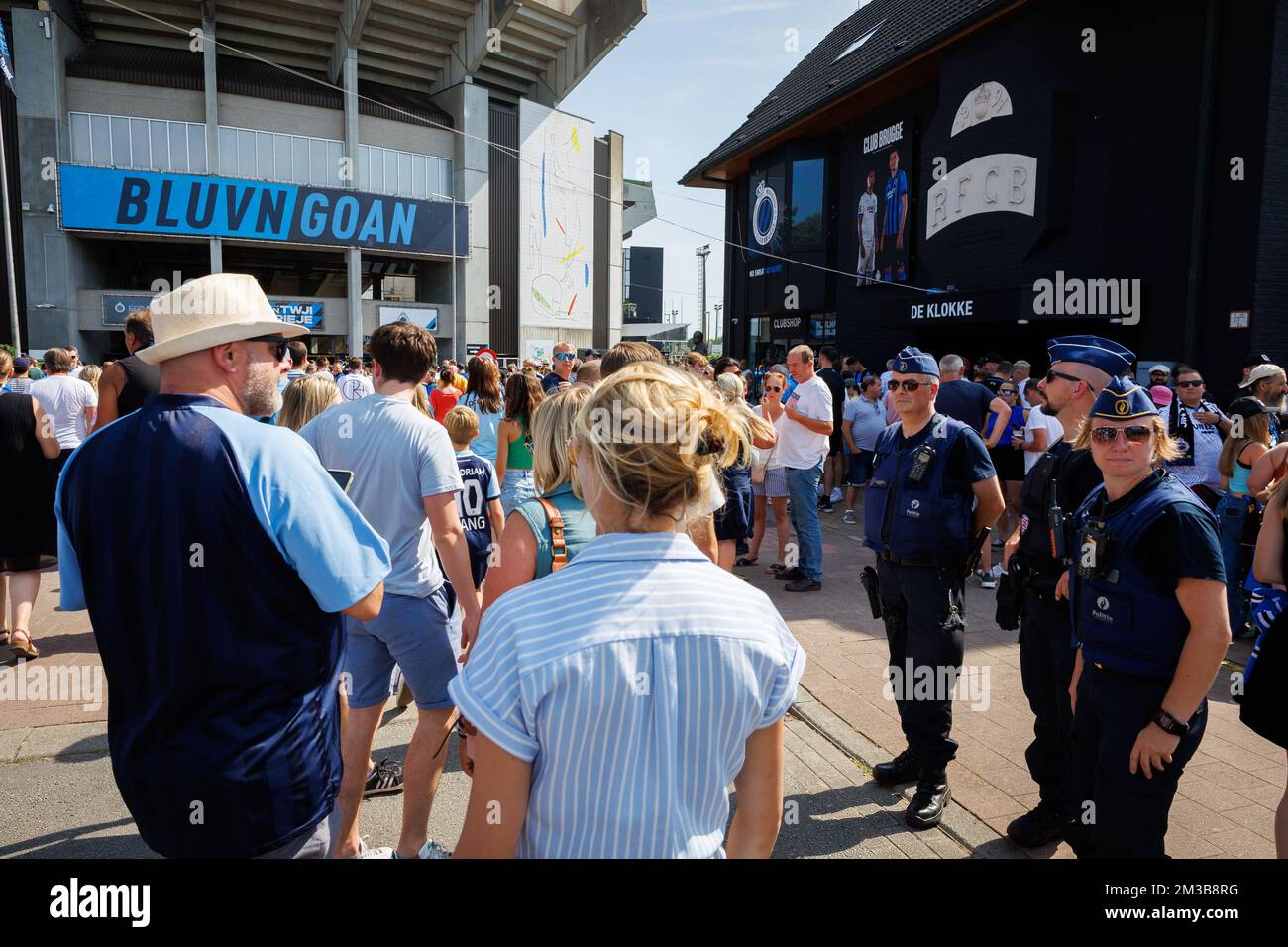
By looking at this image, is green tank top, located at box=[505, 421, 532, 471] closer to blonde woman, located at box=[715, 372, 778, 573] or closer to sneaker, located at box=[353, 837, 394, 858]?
blonde woman, located at box=[715, 372, 778, 573]

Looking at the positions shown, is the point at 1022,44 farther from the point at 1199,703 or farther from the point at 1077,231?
the point at 1199,703

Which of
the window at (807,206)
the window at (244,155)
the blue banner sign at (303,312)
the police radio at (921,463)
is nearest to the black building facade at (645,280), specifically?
the window at (244,155)

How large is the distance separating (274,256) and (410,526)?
37.6 metres

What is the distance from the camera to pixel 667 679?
4.27 ft

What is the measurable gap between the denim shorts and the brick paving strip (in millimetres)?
2266

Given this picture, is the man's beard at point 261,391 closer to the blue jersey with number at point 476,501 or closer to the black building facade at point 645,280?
the blue jersey with number at point 476,501

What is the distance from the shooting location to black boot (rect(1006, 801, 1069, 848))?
3.37 metres

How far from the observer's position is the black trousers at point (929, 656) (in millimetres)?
3656

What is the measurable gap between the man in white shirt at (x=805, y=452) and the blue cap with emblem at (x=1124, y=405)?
4339 millimetres

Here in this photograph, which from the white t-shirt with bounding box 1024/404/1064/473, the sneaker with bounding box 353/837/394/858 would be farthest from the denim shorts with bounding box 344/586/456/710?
the white t-shirt with bounding box 1024/404/1064/473

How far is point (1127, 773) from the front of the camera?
102 inches

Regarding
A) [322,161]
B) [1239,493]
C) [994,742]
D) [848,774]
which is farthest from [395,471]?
[322,161]
